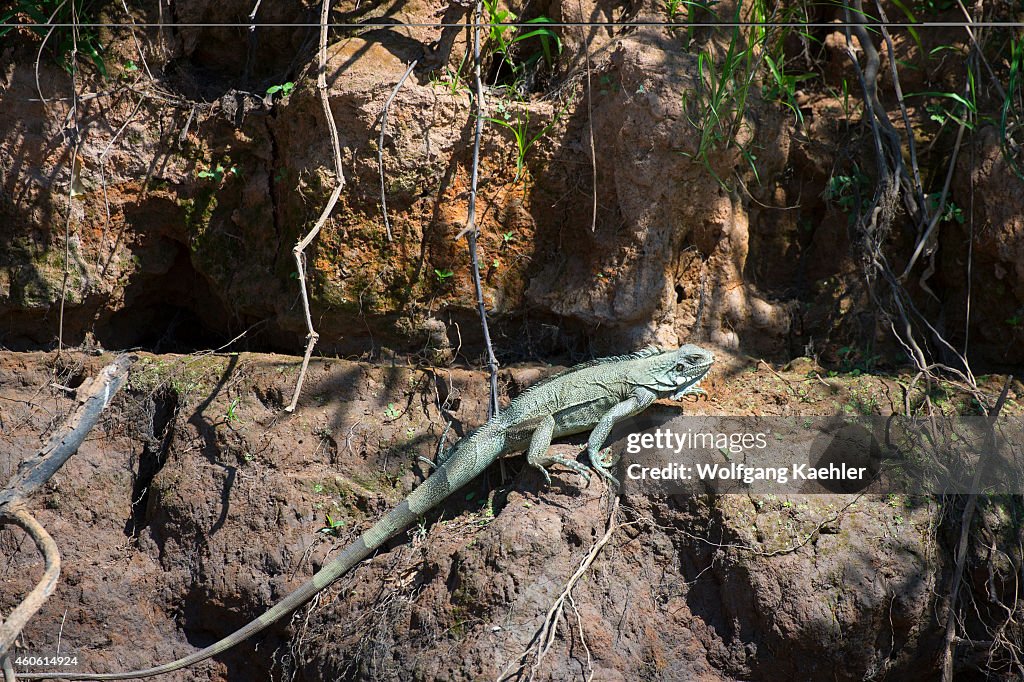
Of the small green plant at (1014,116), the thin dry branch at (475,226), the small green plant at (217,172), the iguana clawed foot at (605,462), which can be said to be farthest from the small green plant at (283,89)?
the small green plant at (1014,116)

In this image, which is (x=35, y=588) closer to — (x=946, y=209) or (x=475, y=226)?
(x=475, y=226)

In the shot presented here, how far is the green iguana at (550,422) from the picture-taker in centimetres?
443

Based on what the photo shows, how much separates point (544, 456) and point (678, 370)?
90 cm

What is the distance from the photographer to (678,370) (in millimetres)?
4559

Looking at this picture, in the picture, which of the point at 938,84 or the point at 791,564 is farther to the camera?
the point at 938,84

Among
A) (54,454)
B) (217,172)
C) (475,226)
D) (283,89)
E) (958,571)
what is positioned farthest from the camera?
(217,172)

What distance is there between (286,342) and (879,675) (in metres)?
3.93

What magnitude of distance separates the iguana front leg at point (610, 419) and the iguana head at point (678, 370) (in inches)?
2.7

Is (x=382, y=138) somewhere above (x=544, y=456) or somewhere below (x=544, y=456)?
above

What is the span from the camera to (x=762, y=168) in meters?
5.15

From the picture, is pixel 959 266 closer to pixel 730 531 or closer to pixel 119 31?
pixel 730 531

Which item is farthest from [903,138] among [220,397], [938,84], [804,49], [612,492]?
[220,397]

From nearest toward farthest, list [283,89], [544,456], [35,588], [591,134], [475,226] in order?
[35,588] → [544,456] → [475,226] → [591,134] → [283,89]

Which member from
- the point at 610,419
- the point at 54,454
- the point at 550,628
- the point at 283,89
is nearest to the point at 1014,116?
the point at 610,419
